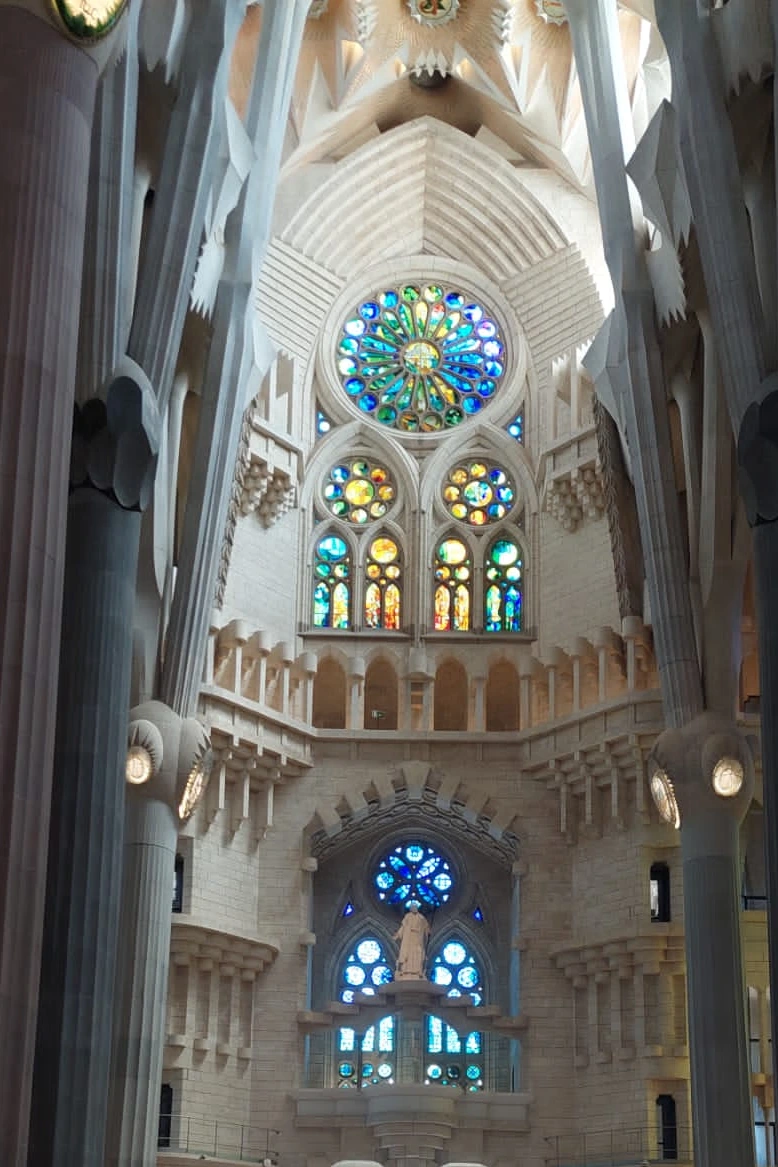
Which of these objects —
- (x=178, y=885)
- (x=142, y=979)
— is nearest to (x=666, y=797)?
(x=142, y=979)

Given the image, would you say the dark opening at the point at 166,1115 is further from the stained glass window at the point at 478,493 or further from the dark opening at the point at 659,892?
the stained glass window at the point at 478,493

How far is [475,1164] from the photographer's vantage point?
2769 centimetres

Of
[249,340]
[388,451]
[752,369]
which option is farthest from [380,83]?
[752,369]

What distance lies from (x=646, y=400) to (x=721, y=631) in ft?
10.3

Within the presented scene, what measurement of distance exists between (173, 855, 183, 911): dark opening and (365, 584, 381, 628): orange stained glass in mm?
5468

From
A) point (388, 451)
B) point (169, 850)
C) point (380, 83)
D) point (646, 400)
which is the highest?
point (380, 83)

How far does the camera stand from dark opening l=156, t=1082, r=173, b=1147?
89.1ft

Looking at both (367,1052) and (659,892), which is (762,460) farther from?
(367,1052)

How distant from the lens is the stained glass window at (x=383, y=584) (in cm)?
3216

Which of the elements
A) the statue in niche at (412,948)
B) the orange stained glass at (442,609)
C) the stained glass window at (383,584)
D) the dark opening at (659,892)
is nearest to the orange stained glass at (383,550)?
the stained glass window at (383,584)

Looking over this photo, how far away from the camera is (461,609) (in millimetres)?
32281

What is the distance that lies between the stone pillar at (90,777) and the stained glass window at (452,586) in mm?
13817

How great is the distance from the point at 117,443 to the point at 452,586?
48.5 feet

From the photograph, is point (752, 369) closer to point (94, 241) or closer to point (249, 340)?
point (94, 241)
